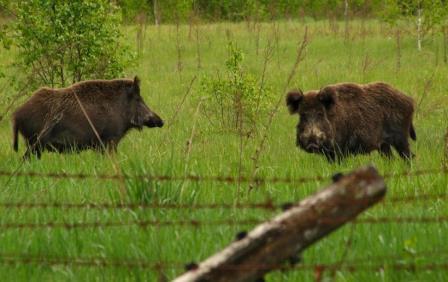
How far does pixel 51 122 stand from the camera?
34.8ft

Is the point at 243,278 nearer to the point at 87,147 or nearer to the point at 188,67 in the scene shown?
the point at 87,147

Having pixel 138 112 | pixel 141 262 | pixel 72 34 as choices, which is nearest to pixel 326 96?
pixel 138 112

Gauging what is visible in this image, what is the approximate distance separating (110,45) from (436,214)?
9.43 metres

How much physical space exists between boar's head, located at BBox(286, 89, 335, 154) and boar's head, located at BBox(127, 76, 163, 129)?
2.18m

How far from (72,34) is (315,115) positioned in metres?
5.44

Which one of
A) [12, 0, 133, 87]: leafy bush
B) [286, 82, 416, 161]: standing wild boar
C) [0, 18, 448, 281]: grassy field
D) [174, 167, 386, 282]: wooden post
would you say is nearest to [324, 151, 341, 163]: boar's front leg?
[286, 82, 416, 161]: standing wild boar

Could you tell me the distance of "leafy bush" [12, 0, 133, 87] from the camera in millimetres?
14375

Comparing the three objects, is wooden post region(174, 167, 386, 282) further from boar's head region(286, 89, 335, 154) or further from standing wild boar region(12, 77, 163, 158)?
boar's head region(286, 89, 335, 154)

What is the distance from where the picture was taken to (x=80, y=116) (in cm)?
1097

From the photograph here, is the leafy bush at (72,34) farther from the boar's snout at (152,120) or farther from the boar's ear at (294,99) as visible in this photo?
the boar's ear at (294,99)

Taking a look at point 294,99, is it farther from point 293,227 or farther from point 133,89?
point 293,227

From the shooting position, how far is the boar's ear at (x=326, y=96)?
34.4ft

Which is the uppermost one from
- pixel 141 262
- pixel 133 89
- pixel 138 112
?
pixel 141 262

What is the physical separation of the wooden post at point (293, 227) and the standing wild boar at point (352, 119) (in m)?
6.76
